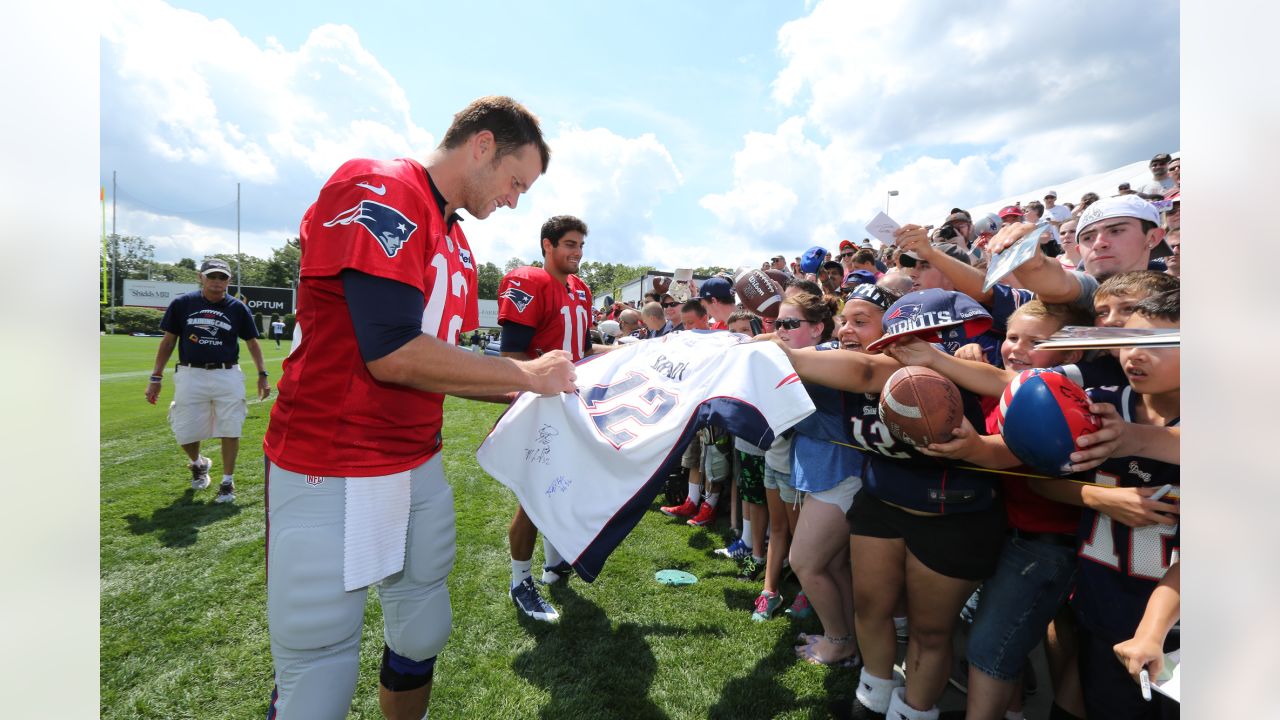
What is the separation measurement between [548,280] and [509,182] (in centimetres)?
191

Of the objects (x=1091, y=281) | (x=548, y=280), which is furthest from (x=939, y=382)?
(x=548, y=280)

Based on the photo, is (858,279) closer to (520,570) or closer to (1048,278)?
(1048,278)

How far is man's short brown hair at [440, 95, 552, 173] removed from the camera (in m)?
2.38

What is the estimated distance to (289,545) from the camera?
1947 mm

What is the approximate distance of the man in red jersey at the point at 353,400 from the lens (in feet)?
6.14

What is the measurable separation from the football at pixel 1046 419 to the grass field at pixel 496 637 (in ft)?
6.22

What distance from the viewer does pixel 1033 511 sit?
8.15 feet

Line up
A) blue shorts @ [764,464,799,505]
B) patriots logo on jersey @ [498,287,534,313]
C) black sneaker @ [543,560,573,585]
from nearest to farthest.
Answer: blue shorts @ [764,464,799,505] < patriots logo on jersey @ [498,287,534,313] < black sneaker @ [543,560,573,585]

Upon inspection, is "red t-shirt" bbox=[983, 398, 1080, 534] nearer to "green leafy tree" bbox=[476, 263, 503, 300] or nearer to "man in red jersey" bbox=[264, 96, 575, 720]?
"man in red jersey" bbox=[264, 96, 575, 720]

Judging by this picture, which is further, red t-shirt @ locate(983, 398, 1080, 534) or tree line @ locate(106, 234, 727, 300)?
tree line @ locate(106, 234, 727, 300)

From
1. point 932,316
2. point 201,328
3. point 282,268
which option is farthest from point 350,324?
point 282,268

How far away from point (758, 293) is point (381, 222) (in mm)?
3337

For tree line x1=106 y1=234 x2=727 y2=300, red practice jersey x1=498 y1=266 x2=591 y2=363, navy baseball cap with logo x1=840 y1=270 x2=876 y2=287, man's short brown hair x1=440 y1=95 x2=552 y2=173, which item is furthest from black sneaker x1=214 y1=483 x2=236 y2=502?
tree line x1=106 y1=234 x2=727 y2=300
